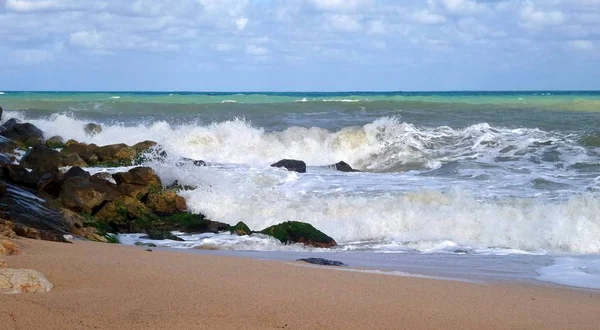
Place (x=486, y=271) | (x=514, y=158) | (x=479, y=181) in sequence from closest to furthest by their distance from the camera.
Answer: (x=486, y=271) → (x=479, y=181) → (x=514, y=158)

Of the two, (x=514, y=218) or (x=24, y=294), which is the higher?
(x=24, y=294)

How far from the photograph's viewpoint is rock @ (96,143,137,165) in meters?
19.2

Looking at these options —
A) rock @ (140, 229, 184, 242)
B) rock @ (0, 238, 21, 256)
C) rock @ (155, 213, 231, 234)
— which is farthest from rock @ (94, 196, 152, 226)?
rock @ (0, 238, 21, 256)

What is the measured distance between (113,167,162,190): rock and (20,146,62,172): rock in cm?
256

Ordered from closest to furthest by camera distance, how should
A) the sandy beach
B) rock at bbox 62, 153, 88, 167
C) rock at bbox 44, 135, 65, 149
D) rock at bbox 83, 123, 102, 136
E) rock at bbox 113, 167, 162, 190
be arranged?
the sandy beach, rock at bbox 113, 167, 162, 190, rock at bbox 62, 153, 88, 167, rock at bbox 44, 135, 65, 149, rock at bbox 83, 123, 102, 136

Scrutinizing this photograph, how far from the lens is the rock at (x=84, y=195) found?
517 inches

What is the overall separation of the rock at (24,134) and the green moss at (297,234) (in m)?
13.4

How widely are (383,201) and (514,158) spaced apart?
849 centimetres

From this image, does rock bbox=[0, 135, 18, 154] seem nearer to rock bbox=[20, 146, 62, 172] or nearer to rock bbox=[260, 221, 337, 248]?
rock bbox=[20, 146, 62, 172]

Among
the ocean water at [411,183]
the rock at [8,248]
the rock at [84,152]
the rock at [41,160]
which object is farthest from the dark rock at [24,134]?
the rock at [8,248]

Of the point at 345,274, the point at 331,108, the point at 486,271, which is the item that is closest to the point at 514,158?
the point at 486,271

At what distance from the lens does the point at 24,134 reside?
936 inches

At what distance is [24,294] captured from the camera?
555 centimetres

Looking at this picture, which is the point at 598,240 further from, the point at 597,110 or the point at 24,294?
the point at 597,110
